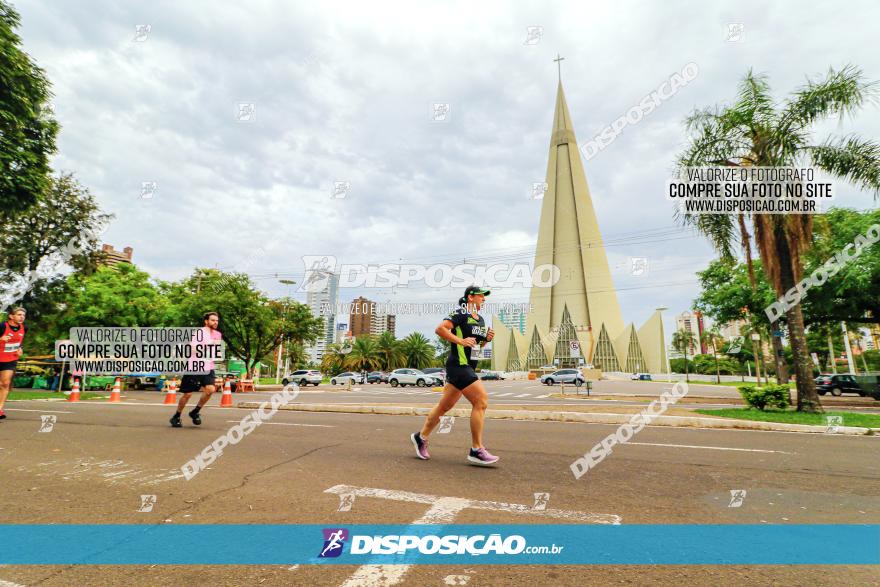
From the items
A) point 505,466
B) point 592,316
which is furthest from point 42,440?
point 592,316

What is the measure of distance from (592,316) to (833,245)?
2593 inches

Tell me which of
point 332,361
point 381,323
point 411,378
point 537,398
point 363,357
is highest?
point 381,323

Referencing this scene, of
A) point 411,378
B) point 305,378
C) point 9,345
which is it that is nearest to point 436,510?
point 9,345

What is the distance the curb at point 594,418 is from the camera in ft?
29.1

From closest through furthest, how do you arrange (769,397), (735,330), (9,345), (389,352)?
1. (9,345)
2. (769,397)
3. (389,352)
4. (735,330)

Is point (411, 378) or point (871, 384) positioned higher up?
point (411, 378)

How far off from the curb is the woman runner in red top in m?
5.41

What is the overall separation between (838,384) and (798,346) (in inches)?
909

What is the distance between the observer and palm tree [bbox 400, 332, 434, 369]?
6875cm

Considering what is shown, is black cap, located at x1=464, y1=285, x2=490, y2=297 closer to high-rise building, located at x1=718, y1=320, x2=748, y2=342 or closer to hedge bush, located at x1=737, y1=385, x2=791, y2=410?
hedge bush, located at x1=737, y1=385, x2=791, y2=410

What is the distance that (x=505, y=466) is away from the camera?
4828 mm

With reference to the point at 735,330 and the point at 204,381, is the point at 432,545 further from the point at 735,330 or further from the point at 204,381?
the point at 735,330

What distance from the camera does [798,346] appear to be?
11.6 meters

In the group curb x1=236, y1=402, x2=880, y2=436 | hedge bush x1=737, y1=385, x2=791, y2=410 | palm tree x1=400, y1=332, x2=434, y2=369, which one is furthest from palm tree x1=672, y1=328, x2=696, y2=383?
curb x1=236, y1=402, x2=880, y2=436
